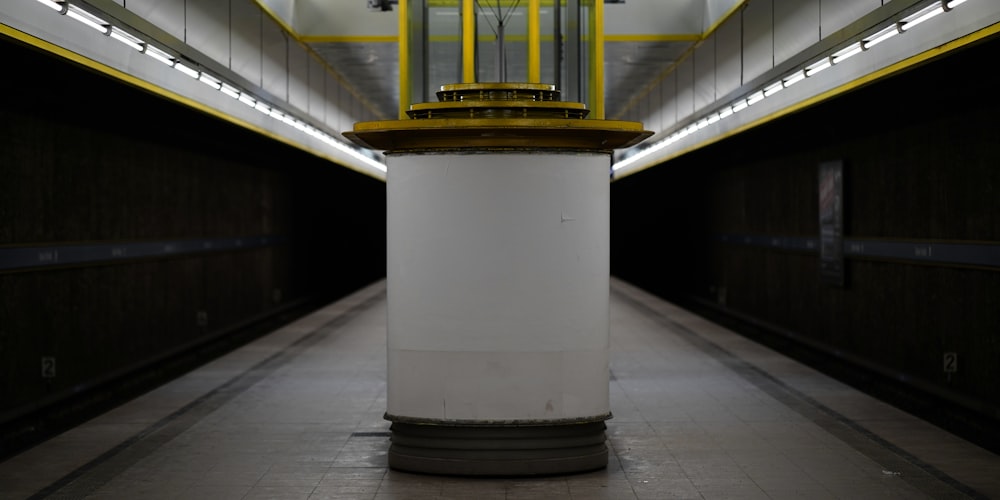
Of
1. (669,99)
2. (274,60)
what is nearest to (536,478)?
(274,60)

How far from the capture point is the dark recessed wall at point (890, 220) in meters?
9.71

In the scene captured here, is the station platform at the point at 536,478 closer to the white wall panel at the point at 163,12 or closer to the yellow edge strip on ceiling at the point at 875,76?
the yellow edge strip on ceiling at the point at 875,76

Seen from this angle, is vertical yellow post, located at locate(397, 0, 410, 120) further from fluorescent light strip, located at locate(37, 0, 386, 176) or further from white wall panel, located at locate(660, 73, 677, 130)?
white wall panel, located at locate(660, 73, 677, 130)

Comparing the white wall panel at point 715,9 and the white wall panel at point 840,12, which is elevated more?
the white wall panel at point 715,9

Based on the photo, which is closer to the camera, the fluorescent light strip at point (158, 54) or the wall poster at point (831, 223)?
the fluorescent light strip at point (158, 54)

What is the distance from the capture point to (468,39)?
9.38 m

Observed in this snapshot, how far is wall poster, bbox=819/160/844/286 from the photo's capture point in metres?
13.9

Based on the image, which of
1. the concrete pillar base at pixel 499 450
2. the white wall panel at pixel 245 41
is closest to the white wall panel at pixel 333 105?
the white wall panel at pixel 245 41

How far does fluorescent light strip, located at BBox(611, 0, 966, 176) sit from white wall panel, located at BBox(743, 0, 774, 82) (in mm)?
531

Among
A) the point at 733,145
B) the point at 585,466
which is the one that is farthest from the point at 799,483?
the point at 733,145

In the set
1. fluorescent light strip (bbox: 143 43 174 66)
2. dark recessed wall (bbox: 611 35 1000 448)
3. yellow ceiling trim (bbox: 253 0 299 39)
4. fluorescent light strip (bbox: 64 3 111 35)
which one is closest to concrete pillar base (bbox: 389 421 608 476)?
fluorescent light strip (bbox: 64 3 111 35)

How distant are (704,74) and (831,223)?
345cm

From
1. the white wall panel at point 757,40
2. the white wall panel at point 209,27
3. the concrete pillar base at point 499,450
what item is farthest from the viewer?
the white wall panel at point 757,40

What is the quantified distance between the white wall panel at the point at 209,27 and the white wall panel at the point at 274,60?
56cm
